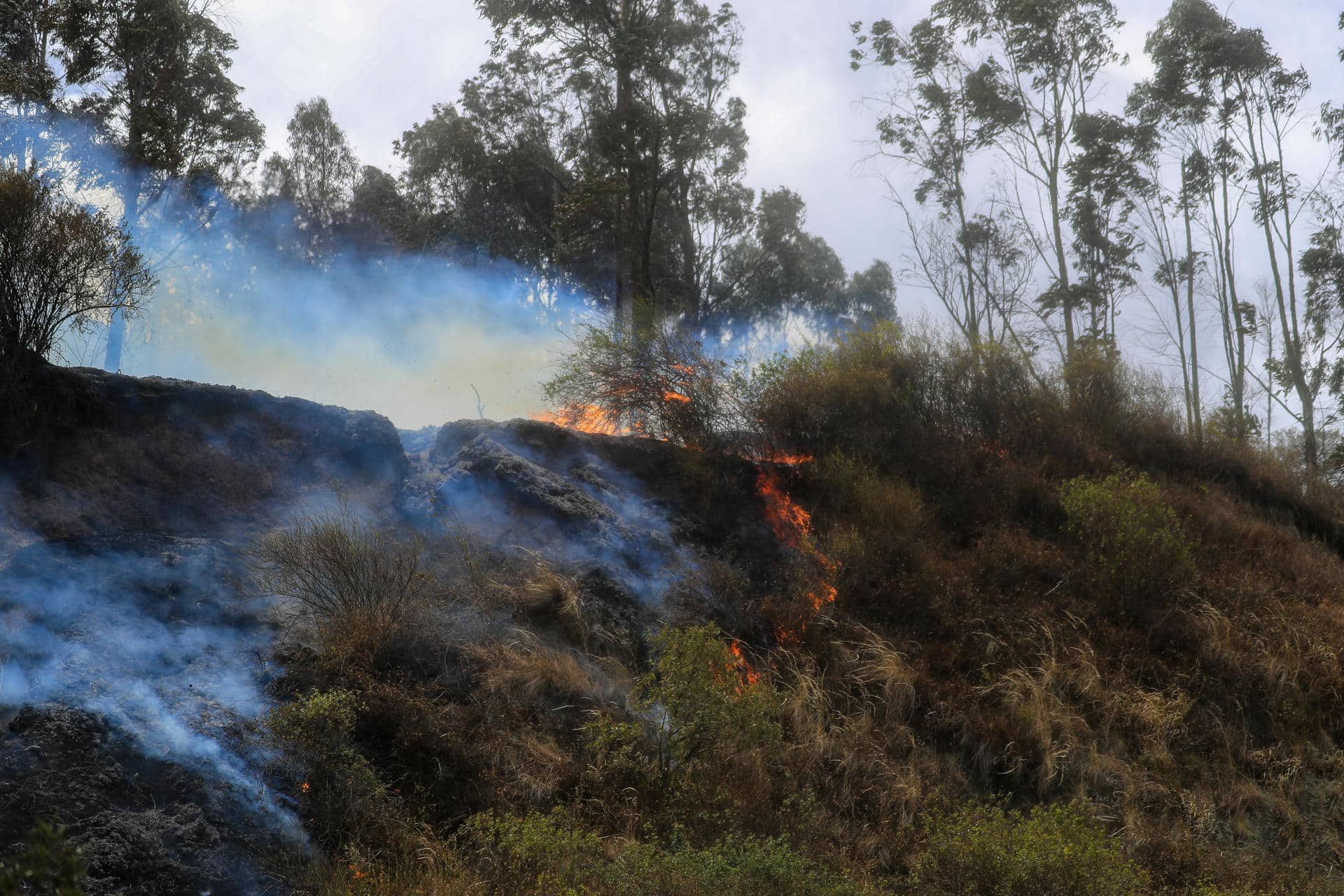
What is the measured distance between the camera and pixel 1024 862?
522 centimetres

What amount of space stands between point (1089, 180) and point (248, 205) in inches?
735

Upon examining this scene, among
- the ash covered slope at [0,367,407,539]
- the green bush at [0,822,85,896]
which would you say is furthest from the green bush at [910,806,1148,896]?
the ash covered slope at [0,367,407,539]

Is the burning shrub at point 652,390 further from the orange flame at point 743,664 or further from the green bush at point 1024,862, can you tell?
the green bush at point 1024,862

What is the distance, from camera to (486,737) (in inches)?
248

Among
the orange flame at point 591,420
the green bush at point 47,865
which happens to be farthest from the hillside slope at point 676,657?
the green bush at point 47,865

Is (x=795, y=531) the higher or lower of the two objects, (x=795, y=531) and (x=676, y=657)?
the higher

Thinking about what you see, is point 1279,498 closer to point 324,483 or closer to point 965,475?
point 965,475

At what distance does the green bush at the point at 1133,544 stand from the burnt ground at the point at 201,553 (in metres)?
3.72

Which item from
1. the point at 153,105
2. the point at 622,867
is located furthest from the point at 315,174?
the point at 622,867

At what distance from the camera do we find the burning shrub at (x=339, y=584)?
6.71m

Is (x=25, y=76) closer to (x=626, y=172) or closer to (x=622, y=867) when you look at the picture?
(x=626, y=172)

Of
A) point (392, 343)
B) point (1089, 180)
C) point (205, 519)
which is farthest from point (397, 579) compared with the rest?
point (1089, 180)

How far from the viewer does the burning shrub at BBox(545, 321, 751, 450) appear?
11.5 m

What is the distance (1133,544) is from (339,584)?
8.19 m
